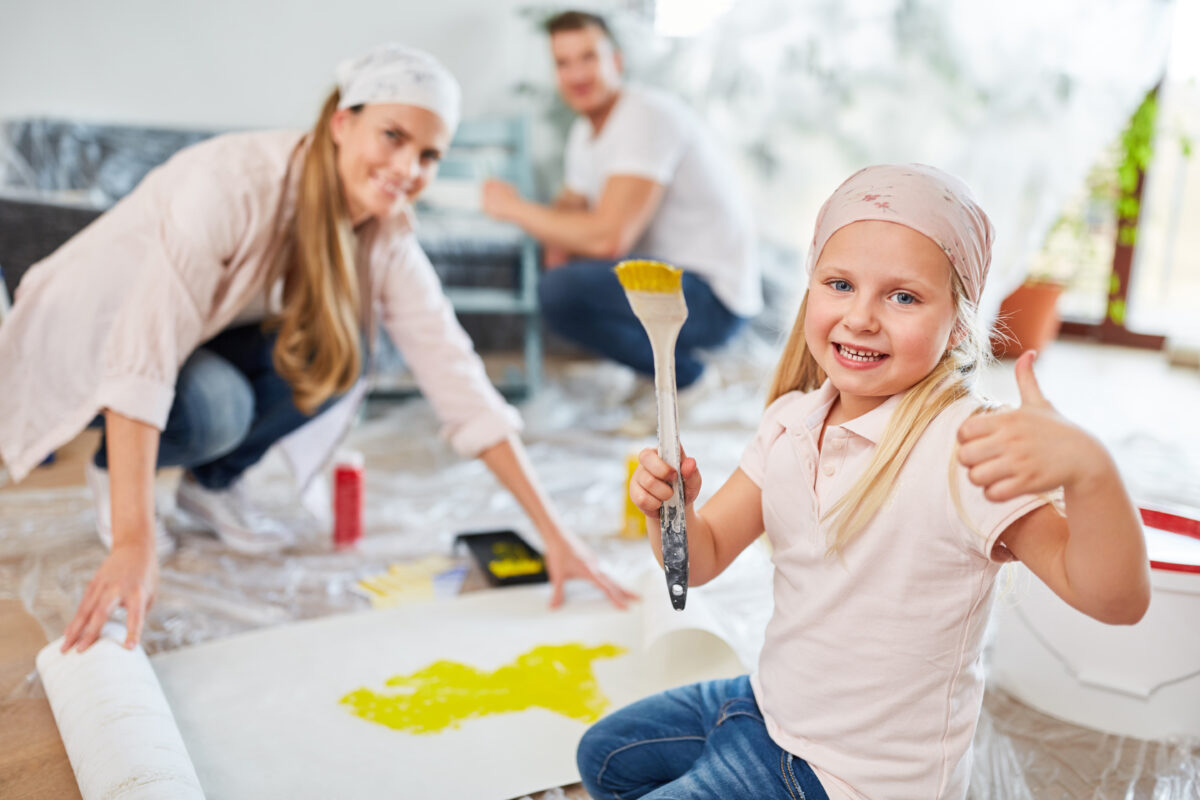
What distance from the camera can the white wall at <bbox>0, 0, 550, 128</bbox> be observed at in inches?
115

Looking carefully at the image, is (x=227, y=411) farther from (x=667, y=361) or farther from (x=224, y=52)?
(x=224, y=52)

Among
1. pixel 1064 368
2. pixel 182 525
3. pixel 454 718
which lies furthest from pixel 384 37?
pixel 454 718

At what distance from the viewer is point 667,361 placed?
753mm

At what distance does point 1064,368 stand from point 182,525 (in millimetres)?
2691

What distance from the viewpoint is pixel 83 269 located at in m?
1.34

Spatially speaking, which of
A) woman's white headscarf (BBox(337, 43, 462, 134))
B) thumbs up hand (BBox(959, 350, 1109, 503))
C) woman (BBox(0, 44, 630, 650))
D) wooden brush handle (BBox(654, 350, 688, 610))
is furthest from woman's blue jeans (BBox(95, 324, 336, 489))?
A: thumbs up hand (BBox(959, 350, 1109, 503))

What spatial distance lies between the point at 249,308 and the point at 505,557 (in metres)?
0.55

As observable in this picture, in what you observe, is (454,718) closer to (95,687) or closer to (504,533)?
(95,687)


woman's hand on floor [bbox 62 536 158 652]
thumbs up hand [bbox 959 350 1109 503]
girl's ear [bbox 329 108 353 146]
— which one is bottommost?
woman's hand on floor [bbox 62 536 158 652]

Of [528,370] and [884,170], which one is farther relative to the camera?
[528,370]

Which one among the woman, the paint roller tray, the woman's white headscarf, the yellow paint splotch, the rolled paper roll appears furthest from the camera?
the paint roller tray

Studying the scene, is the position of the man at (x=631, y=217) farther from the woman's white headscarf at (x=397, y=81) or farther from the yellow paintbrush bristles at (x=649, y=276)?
the yellow paintbrush bristles at (x=649, y=276)

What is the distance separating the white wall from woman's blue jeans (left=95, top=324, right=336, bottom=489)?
189 centimetres

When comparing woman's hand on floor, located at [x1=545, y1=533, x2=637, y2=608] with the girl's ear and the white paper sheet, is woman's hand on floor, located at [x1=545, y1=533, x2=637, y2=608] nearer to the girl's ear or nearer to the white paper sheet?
the white paper sheet
